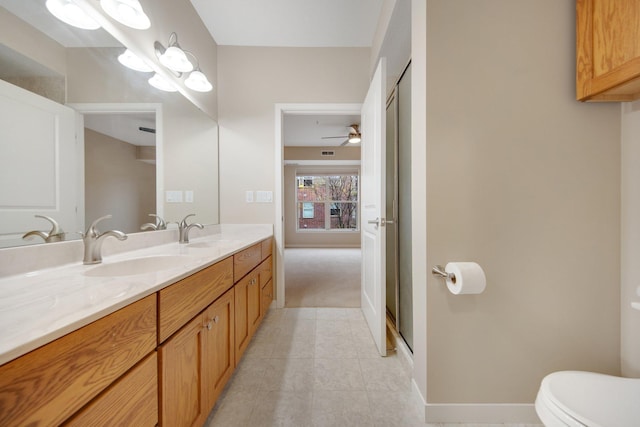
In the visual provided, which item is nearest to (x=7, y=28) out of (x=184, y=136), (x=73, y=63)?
(x=73, y=63)

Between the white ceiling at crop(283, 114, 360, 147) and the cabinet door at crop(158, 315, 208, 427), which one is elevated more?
the white ceiling at crop(283, 114, 360, 147)

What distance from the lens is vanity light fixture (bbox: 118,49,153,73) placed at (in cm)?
134

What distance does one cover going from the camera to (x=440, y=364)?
1146 mm

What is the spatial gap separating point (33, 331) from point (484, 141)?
1.56m

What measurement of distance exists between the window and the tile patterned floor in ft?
15.6

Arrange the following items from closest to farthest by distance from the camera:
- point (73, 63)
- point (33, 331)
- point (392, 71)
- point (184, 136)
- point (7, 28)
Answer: point (33, 331) → point (7, 28) → point (73, 63) → point (184, 136) → point (392, 71)

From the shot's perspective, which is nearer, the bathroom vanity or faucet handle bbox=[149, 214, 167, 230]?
the bathroom vanity

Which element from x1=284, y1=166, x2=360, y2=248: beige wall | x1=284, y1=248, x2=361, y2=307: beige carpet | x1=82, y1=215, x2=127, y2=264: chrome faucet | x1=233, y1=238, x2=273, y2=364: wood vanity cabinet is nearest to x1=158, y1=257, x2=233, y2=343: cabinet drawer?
x1=233, y1=238, x2=273, y2=364: wood vanity cabinet

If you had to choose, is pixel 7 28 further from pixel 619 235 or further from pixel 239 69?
pixel 619 235

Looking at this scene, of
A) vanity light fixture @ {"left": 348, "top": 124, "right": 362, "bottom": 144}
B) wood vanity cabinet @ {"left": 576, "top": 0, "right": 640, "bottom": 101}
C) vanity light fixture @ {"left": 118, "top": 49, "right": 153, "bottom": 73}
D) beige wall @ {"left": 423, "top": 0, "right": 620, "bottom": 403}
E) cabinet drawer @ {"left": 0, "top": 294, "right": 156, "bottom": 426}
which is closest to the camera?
cabinet drawer @ {"left": 0, "top": 294, "right": 156, "bottom": 426}

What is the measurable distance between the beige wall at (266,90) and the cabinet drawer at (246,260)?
24.7 inches

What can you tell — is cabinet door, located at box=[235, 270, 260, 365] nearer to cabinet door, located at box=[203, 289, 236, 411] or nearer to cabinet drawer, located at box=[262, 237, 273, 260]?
cabinet door, located at box=[203, 289, 236, 411]

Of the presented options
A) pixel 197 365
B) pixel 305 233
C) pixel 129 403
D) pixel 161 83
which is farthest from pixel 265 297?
pixel 305 233

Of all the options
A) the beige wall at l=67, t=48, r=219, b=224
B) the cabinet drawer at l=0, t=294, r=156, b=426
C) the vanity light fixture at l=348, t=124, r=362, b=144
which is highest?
the vanity light fixture at l=348, t=124, r=362, b=144
